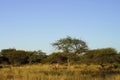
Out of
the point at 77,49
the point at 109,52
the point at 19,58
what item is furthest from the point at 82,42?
the point at 19,58

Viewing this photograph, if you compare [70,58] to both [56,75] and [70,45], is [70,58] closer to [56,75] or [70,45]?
[70,45]

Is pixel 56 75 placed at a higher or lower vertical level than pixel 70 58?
lower

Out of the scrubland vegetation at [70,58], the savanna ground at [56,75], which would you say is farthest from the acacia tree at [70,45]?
the savanna ground at [56,75]

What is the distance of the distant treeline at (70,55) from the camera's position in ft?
132

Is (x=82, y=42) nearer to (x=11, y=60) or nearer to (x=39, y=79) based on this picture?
(x=11, y=60)

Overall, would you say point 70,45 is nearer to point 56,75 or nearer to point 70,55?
point 70,55

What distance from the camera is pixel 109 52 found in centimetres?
4491

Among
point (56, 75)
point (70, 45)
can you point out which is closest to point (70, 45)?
point (70, 45)

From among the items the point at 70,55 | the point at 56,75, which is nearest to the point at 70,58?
the point at 70,55

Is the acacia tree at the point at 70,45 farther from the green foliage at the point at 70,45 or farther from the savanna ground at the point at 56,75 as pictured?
the savanna ground at the point at 56,75

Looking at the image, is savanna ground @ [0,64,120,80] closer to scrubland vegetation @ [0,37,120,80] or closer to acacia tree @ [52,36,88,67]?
scrubland vegetation @ [0,37,120,80]

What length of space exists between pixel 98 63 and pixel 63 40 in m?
5.93

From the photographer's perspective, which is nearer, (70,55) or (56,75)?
(56,75)

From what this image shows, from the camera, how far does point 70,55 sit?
40281 millimetres
